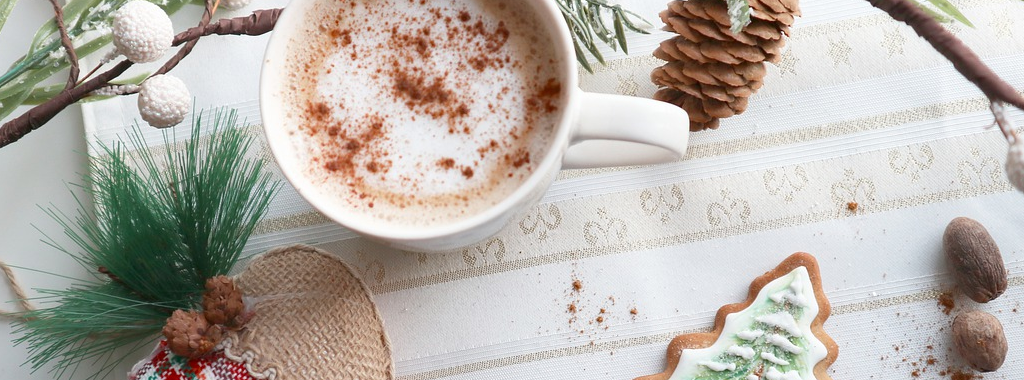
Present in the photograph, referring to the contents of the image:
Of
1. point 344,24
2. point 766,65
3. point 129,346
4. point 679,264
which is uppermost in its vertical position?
point 344,24

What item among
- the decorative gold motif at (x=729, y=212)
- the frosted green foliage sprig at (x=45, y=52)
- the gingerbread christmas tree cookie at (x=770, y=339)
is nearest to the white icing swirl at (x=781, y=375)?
the gingerbread christmas tree cookie at (x=770, y=339)

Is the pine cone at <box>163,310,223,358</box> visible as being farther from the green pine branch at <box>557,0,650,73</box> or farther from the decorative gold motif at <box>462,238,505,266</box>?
the green pine branch at <box>557,0,650,73</box>

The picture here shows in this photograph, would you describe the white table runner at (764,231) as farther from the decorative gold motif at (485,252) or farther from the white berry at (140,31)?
the white berry at (140,31)

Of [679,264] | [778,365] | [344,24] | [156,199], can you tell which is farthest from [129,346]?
[778,365]

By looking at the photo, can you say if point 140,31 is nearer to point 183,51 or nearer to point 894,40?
point 183,51

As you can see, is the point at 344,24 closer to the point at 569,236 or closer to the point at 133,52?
the point at 133,52

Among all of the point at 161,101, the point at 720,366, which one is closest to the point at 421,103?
the point at 161,101
